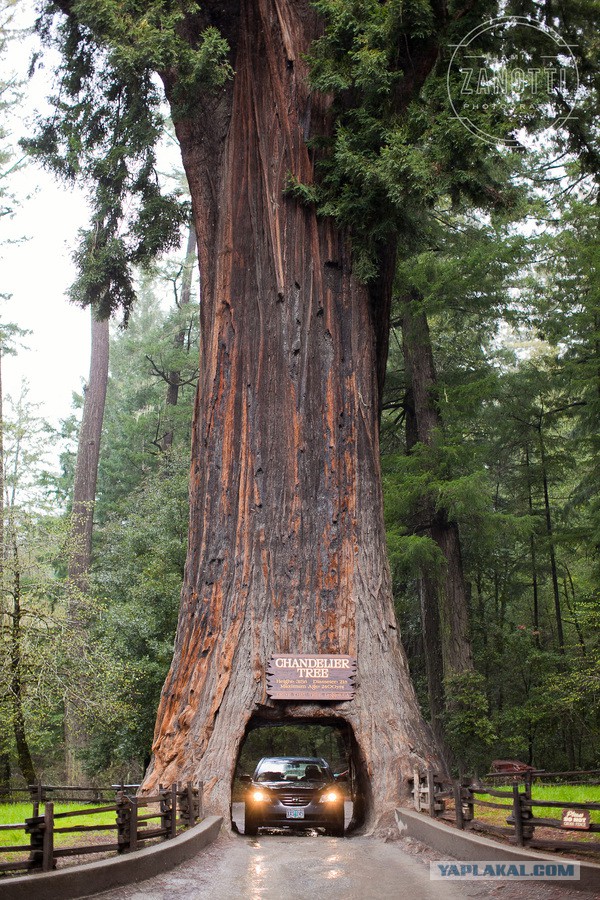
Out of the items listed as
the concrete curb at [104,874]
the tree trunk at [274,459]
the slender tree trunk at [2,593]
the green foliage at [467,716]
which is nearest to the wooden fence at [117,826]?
the concrete curb at [104,874]

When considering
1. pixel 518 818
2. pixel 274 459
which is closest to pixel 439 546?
pixel 274 459

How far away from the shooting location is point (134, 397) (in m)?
40.7

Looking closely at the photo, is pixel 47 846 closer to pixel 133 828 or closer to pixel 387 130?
pixel 133 828

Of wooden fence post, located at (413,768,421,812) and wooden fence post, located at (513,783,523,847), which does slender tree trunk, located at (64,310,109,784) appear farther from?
wooden fence post, located at (513,783,523,847)

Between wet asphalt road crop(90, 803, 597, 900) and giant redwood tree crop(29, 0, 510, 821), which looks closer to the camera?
wet asphalt road crop(90, 803, 597, 900)

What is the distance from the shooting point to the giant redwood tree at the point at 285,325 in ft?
36.2

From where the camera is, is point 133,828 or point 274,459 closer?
point 133,828

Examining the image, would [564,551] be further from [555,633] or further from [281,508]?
[281,508]

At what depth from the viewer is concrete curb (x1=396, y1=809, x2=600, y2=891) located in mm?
5941

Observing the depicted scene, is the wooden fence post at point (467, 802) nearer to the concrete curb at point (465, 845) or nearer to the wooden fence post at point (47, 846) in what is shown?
the concrete curb at point (465, 845)

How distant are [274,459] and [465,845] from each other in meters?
5.82

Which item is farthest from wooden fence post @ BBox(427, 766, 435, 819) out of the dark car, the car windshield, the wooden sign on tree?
the car windshield

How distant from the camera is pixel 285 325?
12570 mm

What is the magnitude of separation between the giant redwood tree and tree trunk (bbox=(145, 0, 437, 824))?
1.1 inches
